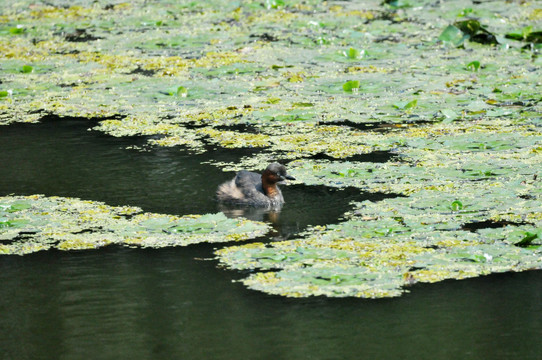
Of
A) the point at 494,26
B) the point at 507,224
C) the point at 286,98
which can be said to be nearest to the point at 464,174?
the point at 507,224

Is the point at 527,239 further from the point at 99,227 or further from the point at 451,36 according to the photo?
the point at 451,36

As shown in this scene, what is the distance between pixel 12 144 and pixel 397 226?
4.25 m

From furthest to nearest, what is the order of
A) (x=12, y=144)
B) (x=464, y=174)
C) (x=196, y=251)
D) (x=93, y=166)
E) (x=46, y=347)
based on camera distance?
(x=12, y=144) < (x=93, y=166) < (x=464, y=174) < (x=196, y=251) < (x=46, y=347)

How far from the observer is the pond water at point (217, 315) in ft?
15.6

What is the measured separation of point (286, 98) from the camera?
10.1 metres

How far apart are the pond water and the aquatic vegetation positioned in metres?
0.16

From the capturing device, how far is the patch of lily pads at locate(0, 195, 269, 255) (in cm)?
623

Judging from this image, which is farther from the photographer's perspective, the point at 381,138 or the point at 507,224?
the point at 381,138

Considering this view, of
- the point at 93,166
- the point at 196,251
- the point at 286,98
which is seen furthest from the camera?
the point at 286,98

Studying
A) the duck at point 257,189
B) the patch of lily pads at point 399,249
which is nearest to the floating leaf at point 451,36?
the duck at point 257,189

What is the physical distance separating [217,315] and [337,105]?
4948mm

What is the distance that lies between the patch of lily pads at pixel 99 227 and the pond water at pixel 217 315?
0.41ft

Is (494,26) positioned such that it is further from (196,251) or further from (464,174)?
(196,251)

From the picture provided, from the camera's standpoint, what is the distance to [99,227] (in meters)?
6.56
